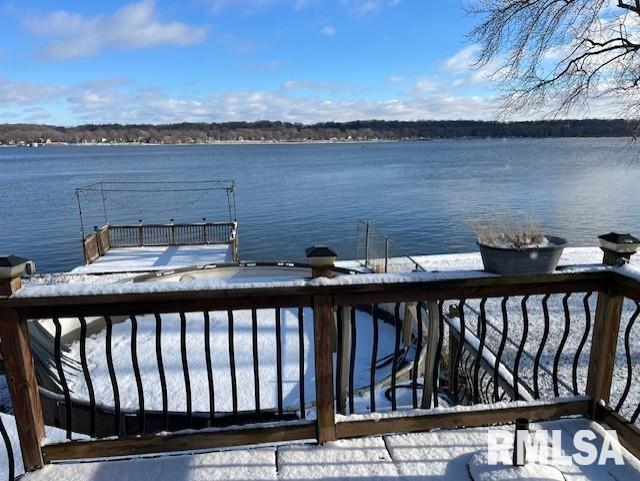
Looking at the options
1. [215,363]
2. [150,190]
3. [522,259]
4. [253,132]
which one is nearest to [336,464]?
[522,259]

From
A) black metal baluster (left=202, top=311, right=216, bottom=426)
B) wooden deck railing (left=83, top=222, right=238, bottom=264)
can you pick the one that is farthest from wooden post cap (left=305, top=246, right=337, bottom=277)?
wooden deck railing (left=83, top=222, right=238, bottom=264)

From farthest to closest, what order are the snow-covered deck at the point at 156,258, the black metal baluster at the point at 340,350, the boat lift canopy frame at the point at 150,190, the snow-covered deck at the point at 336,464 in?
1. the boat lift canopy frame at the point at 150,190
2. the snow-covered deck at the point at 156,258
3. the black metal baluster at the point at 340,350
4. the snow-covered deck at the point at 336,464

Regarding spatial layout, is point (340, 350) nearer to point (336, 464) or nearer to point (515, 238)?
point (336, 464)

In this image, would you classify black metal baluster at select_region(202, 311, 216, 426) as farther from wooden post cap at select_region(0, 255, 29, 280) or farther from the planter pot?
the planter pot

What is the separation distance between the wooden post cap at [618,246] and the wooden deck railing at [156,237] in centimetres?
1441

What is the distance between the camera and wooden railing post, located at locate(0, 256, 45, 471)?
2.25m

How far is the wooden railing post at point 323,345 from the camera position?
2.40 metres

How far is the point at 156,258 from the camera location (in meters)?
16.5

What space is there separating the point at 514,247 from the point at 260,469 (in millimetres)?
1839

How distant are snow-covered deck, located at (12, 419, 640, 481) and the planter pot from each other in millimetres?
1055

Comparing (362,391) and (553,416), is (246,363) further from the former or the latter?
(553,416)

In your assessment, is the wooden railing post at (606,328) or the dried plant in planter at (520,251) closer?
the dried plant in planter at (520,251)

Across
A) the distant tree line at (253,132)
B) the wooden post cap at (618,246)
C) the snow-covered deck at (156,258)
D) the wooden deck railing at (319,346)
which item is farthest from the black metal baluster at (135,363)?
the distant tree line at (253,132)

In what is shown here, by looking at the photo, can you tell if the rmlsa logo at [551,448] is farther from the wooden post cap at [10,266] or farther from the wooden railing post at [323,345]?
the wooden post cap at [10,266]
